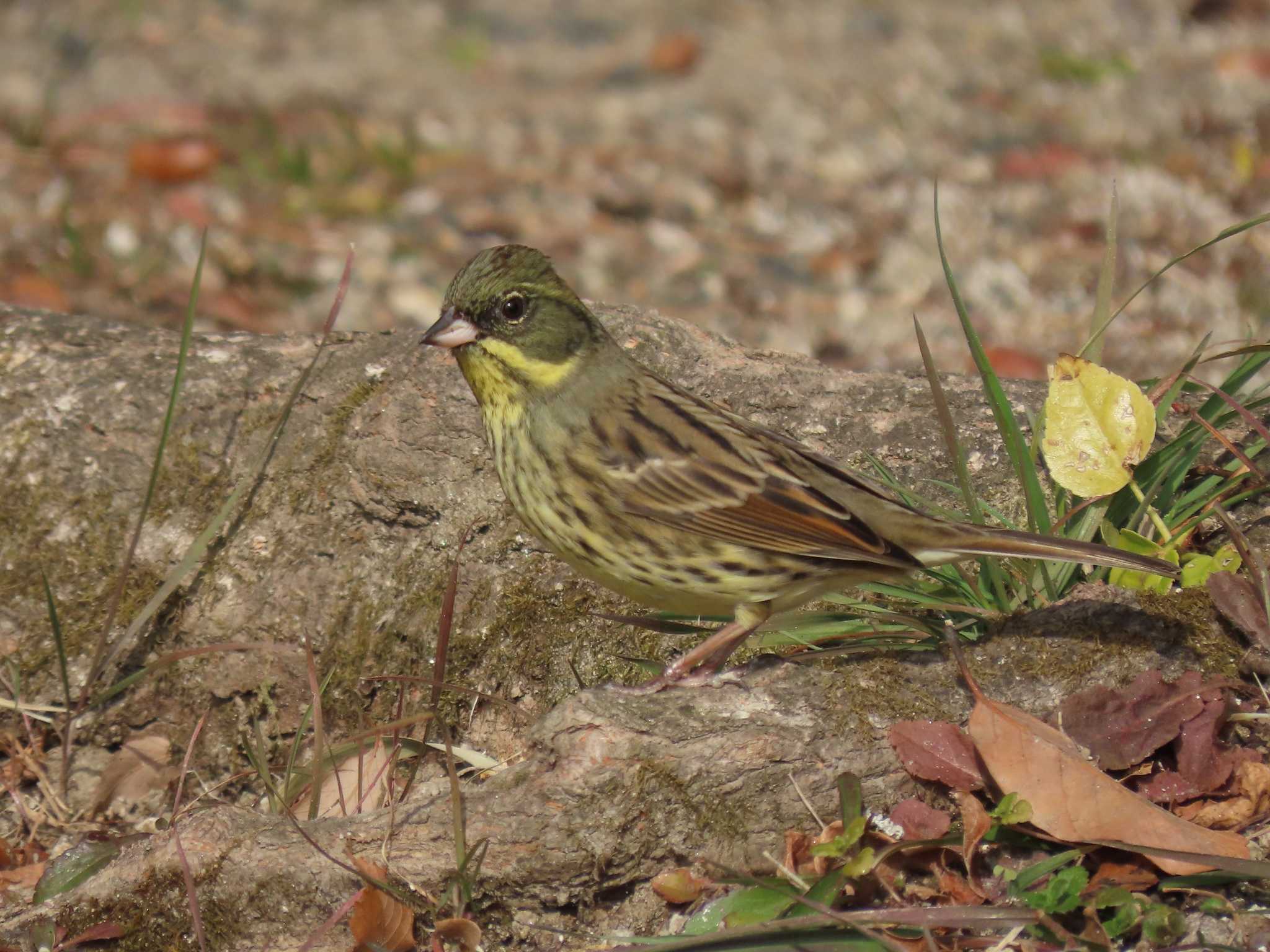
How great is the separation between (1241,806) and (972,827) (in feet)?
1.94

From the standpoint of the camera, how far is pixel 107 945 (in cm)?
340

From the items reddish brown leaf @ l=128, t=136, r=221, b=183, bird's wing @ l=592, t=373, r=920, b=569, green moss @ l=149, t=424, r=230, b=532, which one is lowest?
green moss @ l=149, t=424, r=230, b=532

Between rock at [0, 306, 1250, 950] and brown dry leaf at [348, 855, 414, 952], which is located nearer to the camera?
brown dry leaf at [348, 855, 414, 952]

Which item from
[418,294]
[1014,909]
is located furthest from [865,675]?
[418,294]

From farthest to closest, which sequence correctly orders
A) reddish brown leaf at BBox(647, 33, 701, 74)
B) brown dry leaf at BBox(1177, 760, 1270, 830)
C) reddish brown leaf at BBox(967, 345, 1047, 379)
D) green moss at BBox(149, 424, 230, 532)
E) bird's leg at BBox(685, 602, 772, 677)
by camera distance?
Result: reddish brown leaf at BBox(647, 33, 701, 74) → reddish brown leaf at BBox(967, 345, 1047, 379) → green moss at BBox(149, 424, 230, 532) → bird's leg at BBox(685, 602, 772, 677) → brown dry leaf at BBox(1177, 760, 1270, 830)

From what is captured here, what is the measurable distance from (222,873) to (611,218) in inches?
229

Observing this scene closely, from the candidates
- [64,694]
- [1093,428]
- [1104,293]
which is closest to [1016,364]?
[1104,293]

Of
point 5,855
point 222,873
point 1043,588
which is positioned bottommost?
point 5,855

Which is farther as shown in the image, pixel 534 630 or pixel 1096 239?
pixel 1096 239

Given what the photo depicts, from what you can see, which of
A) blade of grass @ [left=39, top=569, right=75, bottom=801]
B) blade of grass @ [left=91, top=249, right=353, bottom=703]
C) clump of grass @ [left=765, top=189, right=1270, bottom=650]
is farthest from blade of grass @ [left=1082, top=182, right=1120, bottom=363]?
blade of grass @ [left=39, top=569, right=75, bottom=801]

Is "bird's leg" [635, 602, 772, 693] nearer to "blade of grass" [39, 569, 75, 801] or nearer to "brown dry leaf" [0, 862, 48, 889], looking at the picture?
"blade of grass" [39, 569, 75, 801]

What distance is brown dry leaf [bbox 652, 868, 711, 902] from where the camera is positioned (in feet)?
10.6

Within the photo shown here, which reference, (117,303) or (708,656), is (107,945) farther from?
(117,303)

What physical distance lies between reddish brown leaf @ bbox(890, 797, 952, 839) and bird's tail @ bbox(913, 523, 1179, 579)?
633mm
